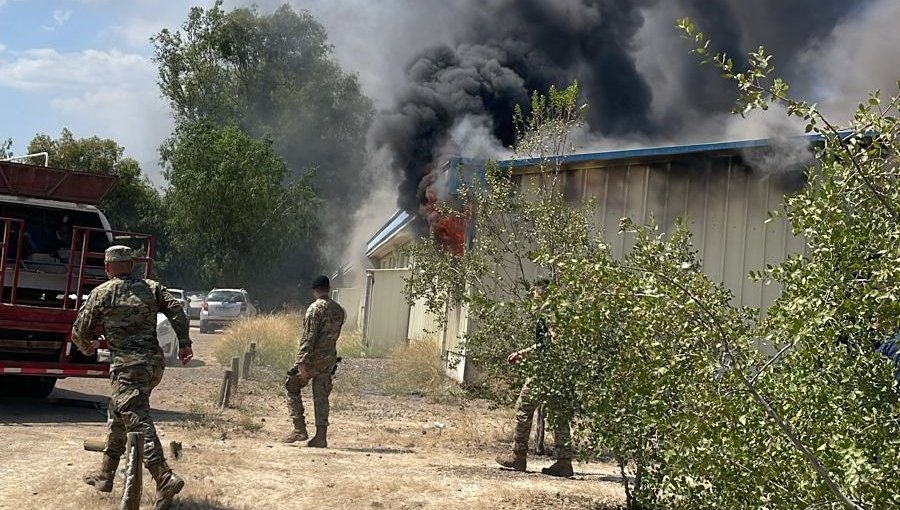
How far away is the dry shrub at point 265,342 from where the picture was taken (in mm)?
19161

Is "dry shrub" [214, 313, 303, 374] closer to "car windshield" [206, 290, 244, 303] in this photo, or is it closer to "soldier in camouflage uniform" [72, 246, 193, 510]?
"car windshield" [206, 290, 244, 303]

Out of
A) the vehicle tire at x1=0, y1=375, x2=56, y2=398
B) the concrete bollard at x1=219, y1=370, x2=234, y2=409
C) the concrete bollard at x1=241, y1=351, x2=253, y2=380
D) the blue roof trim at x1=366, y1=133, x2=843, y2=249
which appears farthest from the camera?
the concrete bollard at x1=241, y1=351, x2=253, y2=380

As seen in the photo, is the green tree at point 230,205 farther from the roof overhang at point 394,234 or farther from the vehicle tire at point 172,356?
the vehicle tire at point 172,356

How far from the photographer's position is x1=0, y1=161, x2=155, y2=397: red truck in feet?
34.6

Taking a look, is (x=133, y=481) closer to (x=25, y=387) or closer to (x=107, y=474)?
(x=107, y=474)

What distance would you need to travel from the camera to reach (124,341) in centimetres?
668

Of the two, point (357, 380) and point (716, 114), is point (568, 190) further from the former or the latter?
point (716, 114)

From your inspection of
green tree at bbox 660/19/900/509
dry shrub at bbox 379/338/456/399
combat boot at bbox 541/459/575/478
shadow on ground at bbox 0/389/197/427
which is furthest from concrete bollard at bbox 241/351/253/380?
green tree at bbox 660/19/900/509

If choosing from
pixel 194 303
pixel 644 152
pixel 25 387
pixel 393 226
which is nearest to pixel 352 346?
pixel 393 226

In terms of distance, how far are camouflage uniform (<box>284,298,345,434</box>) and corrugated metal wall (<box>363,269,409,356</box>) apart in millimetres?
13489

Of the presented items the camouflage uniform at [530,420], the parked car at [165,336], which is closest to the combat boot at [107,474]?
the camouflage uniform at [530,420]

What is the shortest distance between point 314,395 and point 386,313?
1643 centimetres

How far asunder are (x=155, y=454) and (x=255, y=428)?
14.7ft

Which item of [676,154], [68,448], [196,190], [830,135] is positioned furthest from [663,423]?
[196,190]
